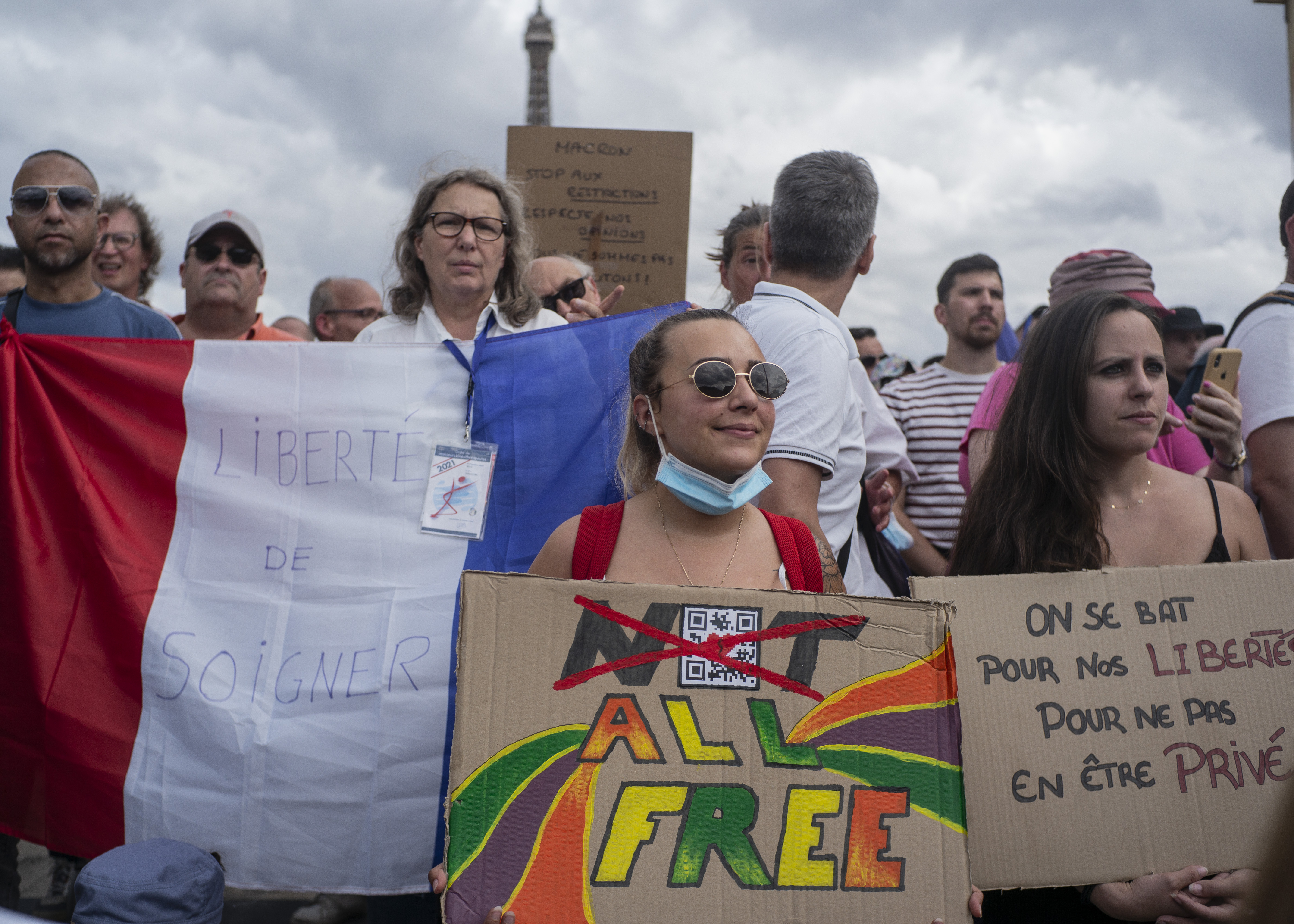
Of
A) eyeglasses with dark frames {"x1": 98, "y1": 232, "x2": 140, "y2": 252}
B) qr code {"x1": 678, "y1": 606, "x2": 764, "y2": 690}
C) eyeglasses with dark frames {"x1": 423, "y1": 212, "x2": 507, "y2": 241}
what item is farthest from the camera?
eyeglasses with dark frames {"x1": 98, "y1": 232, "x2": 140, "y2": 252}

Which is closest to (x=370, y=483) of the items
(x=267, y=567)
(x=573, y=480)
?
(x=267, y=567)

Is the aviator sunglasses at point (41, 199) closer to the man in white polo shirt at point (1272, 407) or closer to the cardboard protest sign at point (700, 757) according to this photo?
the cardboard protest sign at point (700, 757)

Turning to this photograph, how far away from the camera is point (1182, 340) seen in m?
6.47

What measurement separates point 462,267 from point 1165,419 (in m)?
2.27

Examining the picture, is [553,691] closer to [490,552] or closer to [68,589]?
Result: [490,552]

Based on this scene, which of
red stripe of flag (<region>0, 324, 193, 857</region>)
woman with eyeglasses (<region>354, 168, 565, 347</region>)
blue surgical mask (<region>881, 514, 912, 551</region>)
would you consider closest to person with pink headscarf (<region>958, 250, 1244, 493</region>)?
blue surgical mask (<region>881, 514, 912, 551</region>)

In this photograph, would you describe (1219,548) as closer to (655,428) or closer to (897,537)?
(897,537)

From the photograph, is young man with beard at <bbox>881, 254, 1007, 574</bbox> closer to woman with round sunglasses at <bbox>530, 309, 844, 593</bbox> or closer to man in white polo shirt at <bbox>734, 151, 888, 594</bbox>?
man in white polo shirt at <bbox>734, 151, 888, 594</bbox>

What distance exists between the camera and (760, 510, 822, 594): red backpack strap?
6.88ft

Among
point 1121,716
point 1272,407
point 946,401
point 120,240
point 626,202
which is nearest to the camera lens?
point 1121,716

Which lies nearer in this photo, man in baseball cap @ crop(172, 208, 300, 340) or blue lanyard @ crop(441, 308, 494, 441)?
blue lanyard @ crop(441, 308, 494, 441)

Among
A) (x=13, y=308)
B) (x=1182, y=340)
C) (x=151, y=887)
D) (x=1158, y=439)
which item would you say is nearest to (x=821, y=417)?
(x=1158, y=439)

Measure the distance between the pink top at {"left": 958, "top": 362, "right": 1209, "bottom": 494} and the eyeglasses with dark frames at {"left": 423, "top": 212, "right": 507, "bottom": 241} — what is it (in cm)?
179

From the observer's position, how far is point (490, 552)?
2.70 metres
